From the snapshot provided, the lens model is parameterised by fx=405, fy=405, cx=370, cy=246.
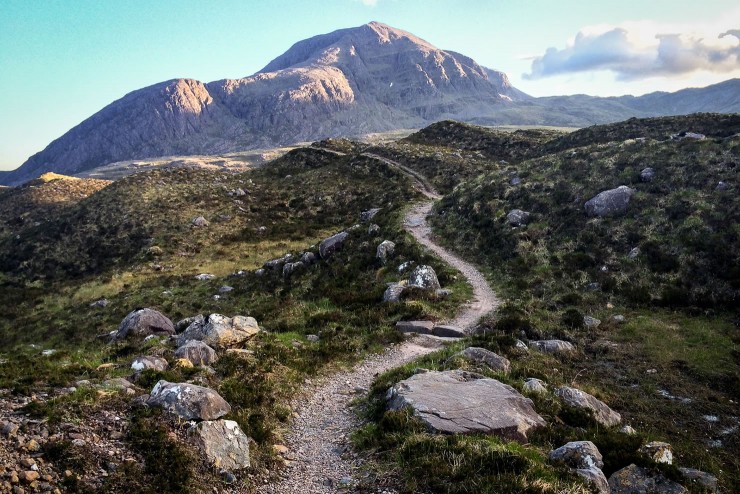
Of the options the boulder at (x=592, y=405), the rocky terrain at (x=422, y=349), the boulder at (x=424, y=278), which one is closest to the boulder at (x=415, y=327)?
the rocky terrain at (x=422, y=349)

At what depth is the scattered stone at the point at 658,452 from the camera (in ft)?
30.6

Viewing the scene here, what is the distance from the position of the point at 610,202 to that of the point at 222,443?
29901 millimetres

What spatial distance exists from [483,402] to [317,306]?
15.6m

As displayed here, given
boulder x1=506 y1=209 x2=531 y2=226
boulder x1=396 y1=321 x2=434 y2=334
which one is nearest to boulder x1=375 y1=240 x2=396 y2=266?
boulder x1=506 y1=209 x2=531 y2=226

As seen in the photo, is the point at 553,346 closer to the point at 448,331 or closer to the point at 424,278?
the point at 448,331

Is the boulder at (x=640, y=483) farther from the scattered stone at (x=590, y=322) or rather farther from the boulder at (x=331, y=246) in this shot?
the boulder at (x=331, y=246)

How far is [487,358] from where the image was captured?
570 inches

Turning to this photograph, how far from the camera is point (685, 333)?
17344 millimetres

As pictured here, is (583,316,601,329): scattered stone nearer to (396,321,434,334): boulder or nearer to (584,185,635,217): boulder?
(396,321,434,334): boulder

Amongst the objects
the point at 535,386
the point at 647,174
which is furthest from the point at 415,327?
the point at 647,174

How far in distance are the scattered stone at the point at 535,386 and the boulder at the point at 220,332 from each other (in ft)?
36.5

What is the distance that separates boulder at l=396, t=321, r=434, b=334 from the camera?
782 inches

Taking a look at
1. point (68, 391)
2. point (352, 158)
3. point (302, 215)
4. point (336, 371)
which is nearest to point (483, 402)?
point (336, 371)

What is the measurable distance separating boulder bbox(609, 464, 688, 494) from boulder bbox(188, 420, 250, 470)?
26.4ft
